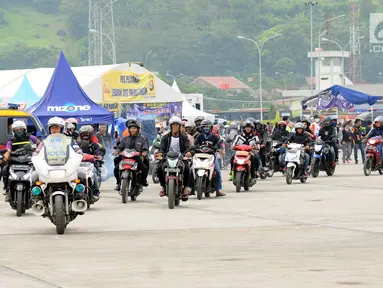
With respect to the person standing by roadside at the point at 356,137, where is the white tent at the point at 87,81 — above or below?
above

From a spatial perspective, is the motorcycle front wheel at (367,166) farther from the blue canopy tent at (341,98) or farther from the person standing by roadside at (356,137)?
the person standing by roadside at (356,137)

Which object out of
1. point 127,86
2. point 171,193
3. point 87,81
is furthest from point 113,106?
point 171,193

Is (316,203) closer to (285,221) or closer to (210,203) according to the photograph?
(210,203)

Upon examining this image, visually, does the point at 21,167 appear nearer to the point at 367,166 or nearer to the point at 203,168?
the point at 203,168

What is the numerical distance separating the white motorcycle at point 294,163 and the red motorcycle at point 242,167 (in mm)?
2718

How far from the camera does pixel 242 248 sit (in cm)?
1264

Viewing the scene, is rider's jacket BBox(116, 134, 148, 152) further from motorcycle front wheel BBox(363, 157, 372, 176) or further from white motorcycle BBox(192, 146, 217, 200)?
motorcycle front wheel BBox(363, 157, 372, 176)

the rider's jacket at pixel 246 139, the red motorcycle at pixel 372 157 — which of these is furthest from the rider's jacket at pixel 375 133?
the rider's jacket at pixel 246 139

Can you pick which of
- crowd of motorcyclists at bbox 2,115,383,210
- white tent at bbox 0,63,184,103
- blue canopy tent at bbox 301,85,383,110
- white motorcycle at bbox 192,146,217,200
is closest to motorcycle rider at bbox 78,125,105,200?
crowd of motorcyclists at bbox 2,115,383,210

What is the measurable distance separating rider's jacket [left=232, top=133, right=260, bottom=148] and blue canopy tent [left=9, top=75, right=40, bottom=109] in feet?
34.0

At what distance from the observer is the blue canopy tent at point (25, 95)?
3424cm

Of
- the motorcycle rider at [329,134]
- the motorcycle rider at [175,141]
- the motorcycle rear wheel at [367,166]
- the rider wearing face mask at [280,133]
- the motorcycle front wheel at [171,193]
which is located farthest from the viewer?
the motorcycle rider at [329,134]

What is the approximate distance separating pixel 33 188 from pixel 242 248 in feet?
11.3

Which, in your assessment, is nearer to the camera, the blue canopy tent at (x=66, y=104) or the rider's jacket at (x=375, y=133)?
the blue canopy tent at (x=66, y=104)
